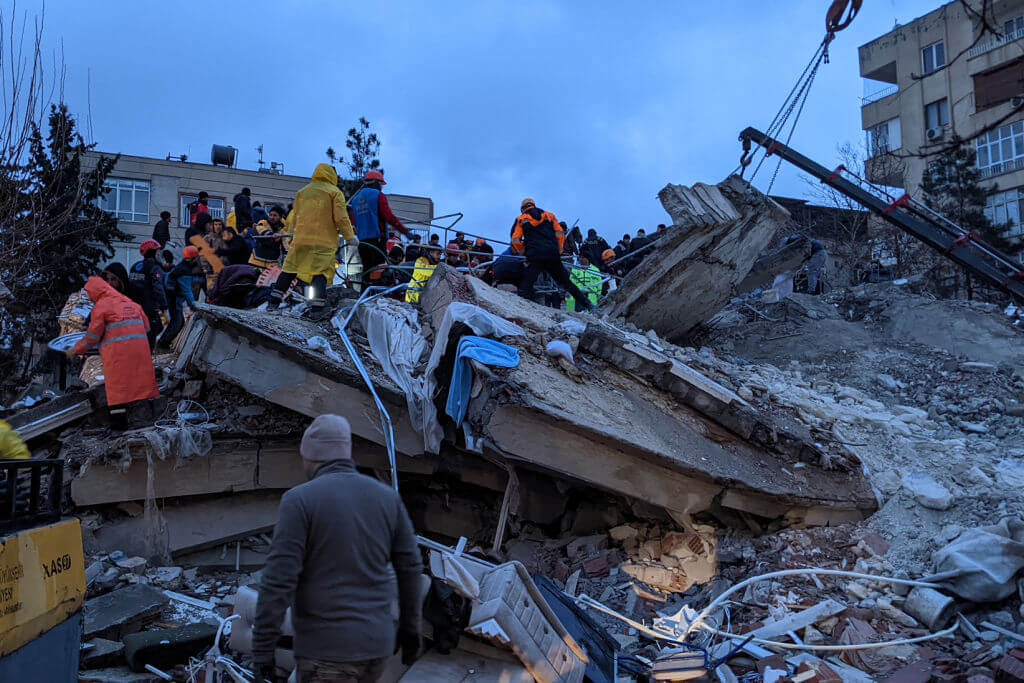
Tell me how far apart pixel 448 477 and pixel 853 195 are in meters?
8.98

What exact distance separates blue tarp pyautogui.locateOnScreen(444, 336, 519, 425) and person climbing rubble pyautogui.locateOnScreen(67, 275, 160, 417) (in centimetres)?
299

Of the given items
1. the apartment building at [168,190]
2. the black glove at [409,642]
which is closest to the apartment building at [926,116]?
the apartment building at [168,190]

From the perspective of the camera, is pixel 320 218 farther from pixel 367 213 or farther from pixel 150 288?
pixel 150 288

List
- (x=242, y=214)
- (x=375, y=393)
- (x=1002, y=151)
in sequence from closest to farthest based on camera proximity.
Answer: (x=375, y=393), (x=242, y=214), (x=1002, y=151)

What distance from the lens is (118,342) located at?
685 cm

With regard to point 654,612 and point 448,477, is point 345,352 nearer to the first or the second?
point 448,477

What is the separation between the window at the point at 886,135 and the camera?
87.0 ft

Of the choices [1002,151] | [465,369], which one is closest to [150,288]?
[465,369]

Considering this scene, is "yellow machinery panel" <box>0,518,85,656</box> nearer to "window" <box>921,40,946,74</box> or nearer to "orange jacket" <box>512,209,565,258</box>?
"orange jacket" <box>512,209,565,258</box>

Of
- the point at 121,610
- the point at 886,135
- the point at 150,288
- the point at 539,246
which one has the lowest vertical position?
the point at 121,610

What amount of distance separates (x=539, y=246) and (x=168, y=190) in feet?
72.9

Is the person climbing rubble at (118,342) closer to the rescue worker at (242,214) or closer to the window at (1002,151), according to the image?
the rescue worker at (242,214)

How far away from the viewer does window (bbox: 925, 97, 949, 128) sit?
2663 centimetres

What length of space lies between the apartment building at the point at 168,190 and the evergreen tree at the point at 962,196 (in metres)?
15.5
